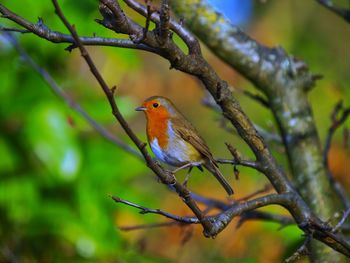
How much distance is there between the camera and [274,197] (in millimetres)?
2279

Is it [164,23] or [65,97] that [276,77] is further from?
[164,23]

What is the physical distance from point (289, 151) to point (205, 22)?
2.45 feet

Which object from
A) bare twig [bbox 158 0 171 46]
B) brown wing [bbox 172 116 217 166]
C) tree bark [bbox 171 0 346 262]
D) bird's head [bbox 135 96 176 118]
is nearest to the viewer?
bare twig [bbox 158 0 171 46]

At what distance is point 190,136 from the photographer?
10.3 feet

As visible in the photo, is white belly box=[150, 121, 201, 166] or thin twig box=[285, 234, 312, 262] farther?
white belly box=[150, 121, 201, 166]

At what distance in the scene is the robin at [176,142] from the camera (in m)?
3.10

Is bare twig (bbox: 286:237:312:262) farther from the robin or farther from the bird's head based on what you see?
the bird's head

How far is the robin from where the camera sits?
3.10 m

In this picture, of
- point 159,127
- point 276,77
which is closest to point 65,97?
point 159,127

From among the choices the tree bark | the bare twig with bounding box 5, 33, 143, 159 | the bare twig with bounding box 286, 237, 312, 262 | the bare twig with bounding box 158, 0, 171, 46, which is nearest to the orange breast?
the bare twig with bounding box 5, 33, 143, 159

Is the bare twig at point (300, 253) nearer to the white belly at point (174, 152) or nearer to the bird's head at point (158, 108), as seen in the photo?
the white belly at point (174, 152)

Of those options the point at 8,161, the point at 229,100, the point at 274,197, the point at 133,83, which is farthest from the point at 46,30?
the point at 133,83

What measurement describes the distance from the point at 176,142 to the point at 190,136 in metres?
0.08

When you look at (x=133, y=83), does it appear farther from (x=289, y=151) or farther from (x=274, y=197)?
(x=274, y=197)
